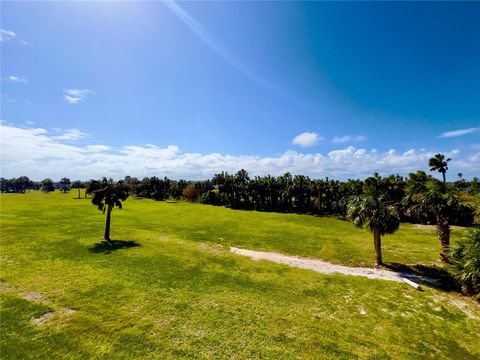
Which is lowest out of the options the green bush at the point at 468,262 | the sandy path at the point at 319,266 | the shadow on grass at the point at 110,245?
the sandy path at the point at 319,266

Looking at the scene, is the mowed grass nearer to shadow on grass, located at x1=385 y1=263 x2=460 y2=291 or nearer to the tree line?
shadow on grass, located at x1=385 y1=263 x2=460 y2=291

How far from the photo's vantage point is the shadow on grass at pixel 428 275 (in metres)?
21.8

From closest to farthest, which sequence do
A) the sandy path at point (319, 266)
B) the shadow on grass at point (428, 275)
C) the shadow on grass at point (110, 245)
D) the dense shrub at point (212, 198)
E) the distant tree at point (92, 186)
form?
the shadow on grass at point (428, 275), the sandy path at point (319, 266), the shadow on grass at point (110, 245), the distant tree at point (92, 186), the dense shrub at point (212, 198)

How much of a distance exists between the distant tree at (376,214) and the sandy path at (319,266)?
3.07 m

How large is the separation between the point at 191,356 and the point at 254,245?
76.5 ft

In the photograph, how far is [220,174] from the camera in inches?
3767

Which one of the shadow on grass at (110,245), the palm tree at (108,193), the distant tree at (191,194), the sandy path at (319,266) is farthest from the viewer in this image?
the distant tree at (191,194)

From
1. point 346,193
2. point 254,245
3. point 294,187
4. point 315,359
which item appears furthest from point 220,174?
point 315,359

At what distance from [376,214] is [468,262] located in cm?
893

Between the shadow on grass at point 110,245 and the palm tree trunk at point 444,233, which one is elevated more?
the palm tree trunk at point 444,233

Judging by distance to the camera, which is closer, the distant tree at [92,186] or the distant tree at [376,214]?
the distant tree at [376,214]

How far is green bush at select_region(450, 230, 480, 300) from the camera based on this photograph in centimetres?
1798

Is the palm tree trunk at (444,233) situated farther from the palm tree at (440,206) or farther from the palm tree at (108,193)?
the palm tree at (108,193)

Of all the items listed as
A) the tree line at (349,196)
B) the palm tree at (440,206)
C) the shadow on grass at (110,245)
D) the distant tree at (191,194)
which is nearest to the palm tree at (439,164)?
the tree line at (349,196)
